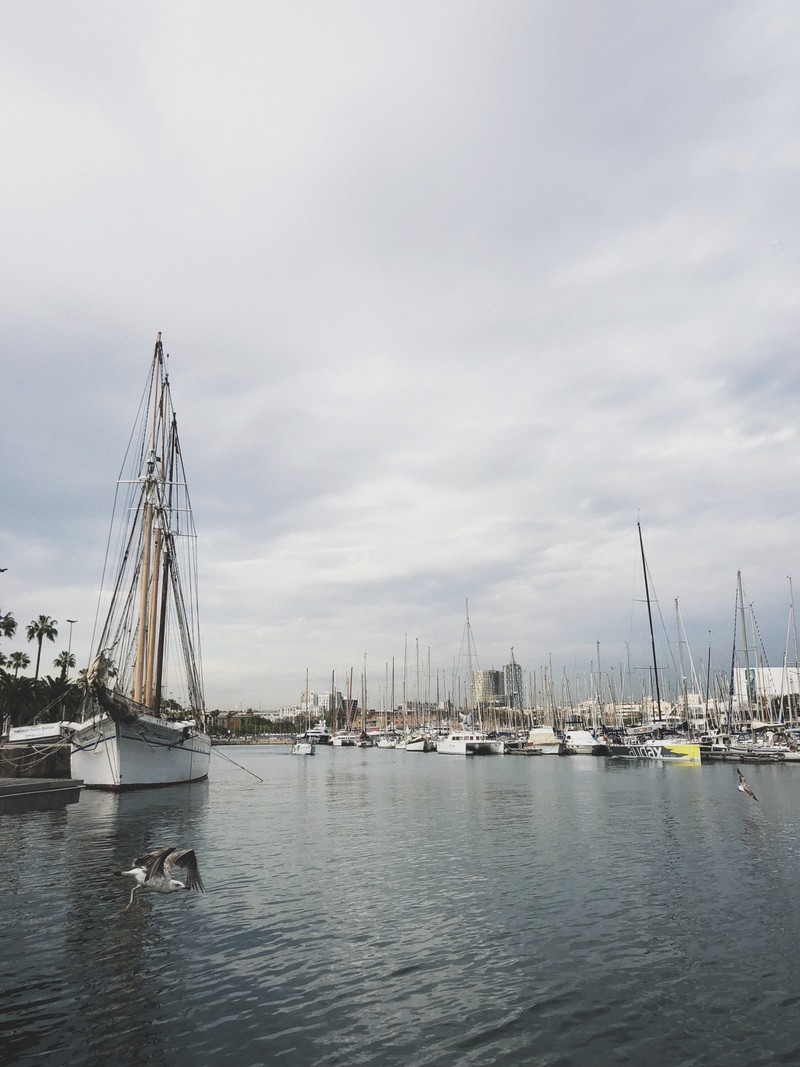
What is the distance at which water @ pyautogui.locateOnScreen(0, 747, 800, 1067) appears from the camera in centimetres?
1156

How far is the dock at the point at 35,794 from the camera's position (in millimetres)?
38719

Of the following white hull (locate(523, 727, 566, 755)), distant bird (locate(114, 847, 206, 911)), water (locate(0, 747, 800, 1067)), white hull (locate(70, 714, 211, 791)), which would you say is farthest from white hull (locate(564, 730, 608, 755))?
distant bird (locate(114, 847, 206, 911))

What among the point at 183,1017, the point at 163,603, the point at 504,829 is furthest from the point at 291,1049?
the point at 163,603

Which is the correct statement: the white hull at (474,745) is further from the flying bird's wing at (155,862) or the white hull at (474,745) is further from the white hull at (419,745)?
the flying bird's wing at (155,862)

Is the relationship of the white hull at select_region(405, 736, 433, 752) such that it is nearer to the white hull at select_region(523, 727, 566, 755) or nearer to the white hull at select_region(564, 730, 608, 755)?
the white hull at select_region(523, 727, 566, 755)

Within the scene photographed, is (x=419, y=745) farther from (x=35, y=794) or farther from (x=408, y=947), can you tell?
(x=408, y=947)

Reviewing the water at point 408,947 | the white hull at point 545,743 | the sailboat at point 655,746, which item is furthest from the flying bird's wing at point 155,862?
the white hull at point 545,743

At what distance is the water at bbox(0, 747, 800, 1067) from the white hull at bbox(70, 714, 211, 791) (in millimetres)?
14650

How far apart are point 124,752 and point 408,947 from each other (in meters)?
39.3

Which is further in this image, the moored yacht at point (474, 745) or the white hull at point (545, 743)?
the moored yacht at point (474, 745)

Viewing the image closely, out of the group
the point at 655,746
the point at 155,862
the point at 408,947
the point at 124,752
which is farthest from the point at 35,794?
the point at 655,746

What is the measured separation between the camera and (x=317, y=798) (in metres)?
52.9

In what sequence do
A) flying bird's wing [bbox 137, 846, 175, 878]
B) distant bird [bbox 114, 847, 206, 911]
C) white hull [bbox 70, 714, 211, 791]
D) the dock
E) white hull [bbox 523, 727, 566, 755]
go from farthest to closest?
1. white hull [bbox 523, 727, 566, 755]
2. white hull [bbox 70, 714, 211, 791]
3. the dock
4. flying bird's wing [bbox 137, 846, 175, 878]
5. distant bird [bbox 114, 847, 206, 911]

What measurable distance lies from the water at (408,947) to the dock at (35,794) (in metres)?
5.59
